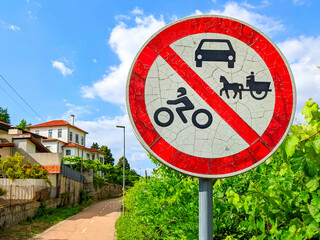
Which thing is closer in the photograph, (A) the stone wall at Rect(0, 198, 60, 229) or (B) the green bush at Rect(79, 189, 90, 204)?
(A) the stone wall at Rect(0, 198, 60, 229)

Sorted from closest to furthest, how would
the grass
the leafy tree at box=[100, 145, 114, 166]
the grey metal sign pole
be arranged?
the grey metal sign pole → the grass → the leafy tree at box=[100, 145, 114, 166]

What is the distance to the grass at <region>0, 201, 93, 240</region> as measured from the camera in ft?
59.8

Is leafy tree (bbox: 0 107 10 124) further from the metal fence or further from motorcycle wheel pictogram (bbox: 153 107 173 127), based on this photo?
motorcycle wheel pictogram (bbox: 153 107 173 127)

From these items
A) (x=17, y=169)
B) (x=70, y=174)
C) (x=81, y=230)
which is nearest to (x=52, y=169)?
(x=17, y=169)

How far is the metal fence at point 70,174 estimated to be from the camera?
107ft

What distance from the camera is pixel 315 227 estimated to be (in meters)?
1.89

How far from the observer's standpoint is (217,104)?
1.54m

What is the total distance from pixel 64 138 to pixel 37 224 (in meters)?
38.0

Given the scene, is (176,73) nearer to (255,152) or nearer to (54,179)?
(255,152)

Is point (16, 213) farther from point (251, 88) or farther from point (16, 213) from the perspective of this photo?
point (251, 88)

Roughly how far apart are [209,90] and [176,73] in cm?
18

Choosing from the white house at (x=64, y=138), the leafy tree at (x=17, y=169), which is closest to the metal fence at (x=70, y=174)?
the leafy tree at (x=17, y=169)

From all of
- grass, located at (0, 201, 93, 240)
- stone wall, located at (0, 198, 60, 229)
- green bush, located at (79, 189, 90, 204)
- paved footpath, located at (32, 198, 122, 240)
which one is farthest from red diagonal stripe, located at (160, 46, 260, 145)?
green bush, located at (79, 189, 90, 204)

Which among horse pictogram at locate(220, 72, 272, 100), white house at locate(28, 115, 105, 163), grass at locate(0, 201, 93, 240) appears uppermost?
white house at locate(28, 115, 105, 163)
